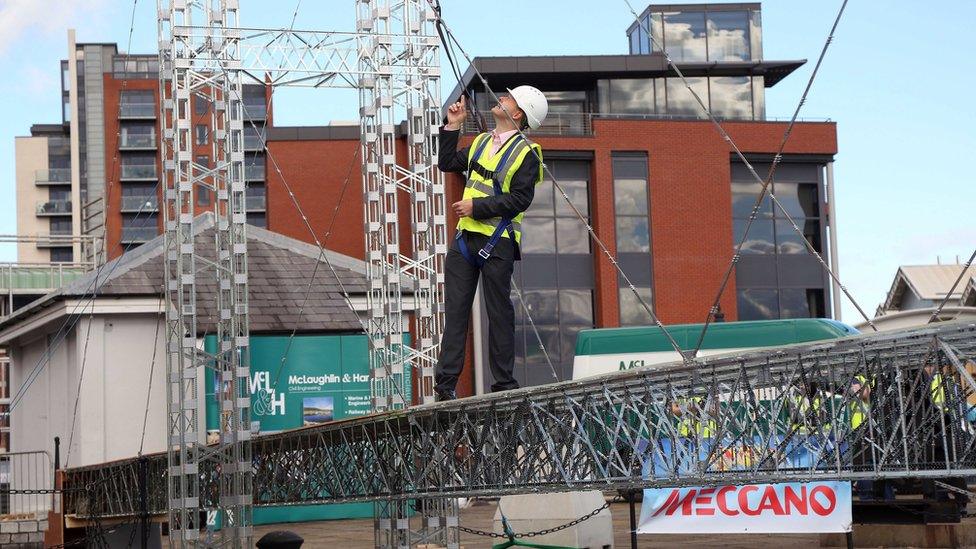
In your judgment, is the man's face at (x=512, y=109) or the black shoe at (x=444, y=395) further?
the black shoe at (x=444, y=395)

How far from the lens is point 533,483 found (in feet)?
35.7

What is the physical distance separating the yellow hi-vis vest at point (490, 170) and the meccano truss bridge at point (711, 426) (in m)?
1.29

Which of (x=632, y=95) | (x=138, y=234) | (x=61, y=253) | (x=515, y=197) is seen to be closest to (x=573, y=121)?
(x=632, y=95)

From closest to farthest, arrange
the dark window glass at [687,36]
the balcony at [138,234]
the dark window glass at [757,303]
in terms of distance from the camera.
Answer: the dark window glass at [757,303] → the dark window glass at [687,36] → the balcony at [138,234]

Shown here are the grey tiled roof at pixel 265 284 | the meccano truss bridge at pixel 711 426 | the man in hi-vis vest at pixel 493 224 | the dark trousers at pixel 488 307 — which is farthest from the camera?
the grey tiled roof at pixel 265 284

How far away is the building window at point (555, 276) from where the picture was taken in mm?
51000

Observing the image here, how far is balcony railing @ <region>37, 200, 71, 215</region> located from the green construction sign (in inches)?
4019

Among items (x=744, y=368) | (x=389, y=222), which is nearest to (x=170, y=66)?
(x=389, y=222)

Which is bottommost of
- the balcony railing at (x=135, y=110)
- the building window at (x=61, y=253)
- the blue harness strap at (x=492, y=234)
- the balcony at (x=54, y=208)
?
the blue harness strap at (x=492, y=234)

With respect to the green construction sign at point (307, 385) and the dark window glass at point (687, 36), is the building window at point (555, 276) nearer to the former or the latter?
the dark window glass at point (687, 36)

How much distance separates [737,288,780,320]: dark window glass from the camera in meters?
53.2

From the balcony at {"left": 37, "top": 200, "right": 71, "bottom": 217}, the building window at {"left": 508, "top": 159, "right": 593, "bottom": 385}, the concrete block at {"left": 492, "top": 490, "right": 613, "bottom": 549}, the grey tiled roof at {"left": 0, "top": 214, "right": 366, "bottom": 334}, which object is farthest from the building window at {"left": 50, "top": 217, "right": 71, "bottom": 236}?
the concrete block at {"left": 492, "top": 490, "right": 613, "bottom": 549}

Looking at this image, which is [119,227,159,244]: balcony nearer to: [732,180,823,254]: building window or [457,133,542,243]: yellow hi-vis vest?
[732,180,823,254]: building window

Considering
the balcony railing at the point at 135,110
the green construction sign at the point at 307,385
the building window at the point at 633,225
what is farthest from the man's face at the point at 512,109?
the balcony railing at the point at 135,110
